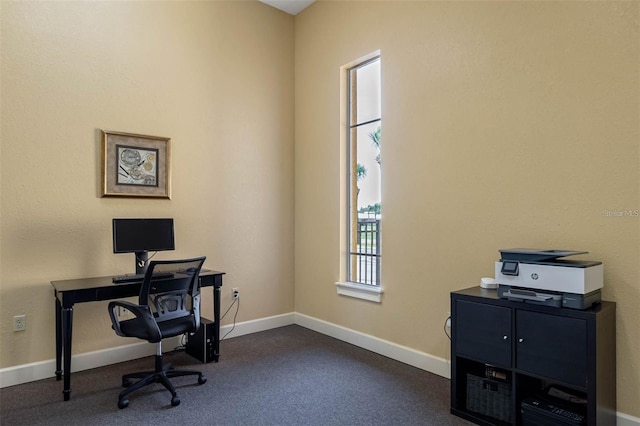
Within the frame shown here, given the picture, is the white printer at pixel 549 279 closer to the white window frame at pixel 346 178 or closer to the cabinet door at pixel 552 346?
the cabinet door at pixel 552 346

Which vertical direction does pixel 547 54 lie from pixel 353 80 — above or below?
below

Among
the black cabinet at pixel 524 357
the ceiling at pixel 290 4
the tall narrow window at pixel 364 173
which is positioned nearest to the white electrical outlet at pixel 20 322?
the tall narrow window at pixel 364 173

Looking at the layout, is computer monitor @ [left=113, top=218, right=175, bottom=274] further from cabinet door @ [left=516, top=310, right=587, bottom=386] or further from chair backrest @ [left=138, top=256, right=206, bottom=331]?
cabinet door @ [left=516, top=310, right=587, bottom=386]

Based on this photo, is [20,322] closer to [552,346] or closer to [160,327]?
[160,327]

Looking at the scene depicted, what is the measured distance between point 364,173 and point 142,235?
2.14 m

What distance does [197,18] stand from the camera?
13.2ft

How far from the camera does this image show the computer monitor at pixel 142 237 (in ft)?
10.8

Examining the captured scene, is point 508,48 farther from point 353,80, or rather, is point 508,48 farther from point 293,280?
point 293,280

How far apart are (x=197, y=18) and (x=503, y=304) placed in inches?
147

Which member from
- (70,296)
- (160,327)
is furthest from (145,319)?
(70,296)

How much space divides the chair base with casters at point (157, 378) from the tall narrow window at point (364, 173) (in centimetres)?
182

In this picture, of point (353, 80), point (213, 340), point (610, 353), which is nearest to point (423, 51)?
point (353, 80)

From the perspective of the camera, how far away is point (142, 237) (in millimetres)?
3391

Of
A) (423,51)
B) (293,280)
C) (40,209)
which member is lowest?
(293,280)
